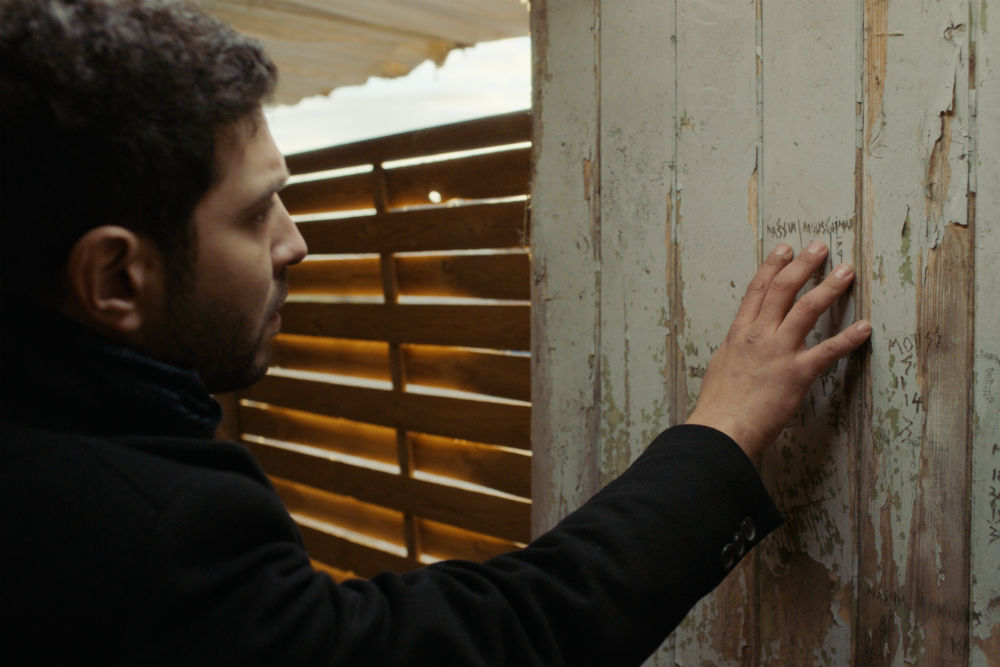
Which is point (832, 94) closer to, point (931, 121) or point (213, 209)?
point (931, 121)

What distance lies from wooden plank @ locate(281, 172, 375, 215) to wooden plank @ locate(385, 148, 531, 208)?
210 mm

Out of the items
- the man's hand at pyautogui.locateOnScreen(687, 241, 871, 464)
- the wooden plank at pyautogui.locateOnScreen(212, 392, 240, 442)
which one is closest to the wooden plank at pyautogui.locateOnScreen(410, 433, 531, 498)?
the wooden plank at pyautogui.locateOnScreen(212, 392, 240, 442)

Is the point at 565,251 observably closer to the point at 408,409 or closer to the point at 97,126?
the point at 97,126

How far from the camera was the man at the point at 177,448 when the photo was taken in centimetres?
74

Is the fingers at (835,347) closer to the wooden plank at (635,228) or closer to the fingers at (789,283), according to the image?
the fingers at (789,283)

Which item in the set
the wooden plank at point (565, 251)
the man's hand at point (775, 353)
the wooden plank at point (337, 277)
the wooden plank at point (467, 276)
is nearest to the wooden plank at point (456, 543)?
the wooden plank at point (467, 276)

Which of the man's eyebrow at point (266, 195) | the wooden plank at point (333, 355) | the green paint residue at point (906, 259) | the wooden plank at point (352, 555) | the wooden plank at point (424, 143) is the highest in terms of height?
the wooden plank at point (424, 143)

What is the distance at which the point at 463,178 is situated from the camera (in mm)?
3295

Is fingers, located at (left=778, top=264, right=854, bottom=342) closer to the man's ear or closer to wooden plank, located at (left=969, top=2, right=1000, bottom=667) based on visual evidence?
wooden plank, located at (left=969, top=2, right=1000, bottom=667)

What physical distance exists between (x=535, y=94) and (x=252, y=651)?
109 centimetres

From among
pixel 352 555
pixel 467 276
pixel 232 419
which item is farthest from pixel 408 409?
pixel 232 419

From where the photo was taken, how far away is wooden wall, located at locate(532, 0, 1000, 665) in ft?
3.16

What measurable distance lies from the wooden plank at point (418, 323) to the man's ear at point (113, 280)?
2290 mm

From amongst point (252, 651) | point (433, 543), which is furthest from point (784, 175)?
point (433, 543)
